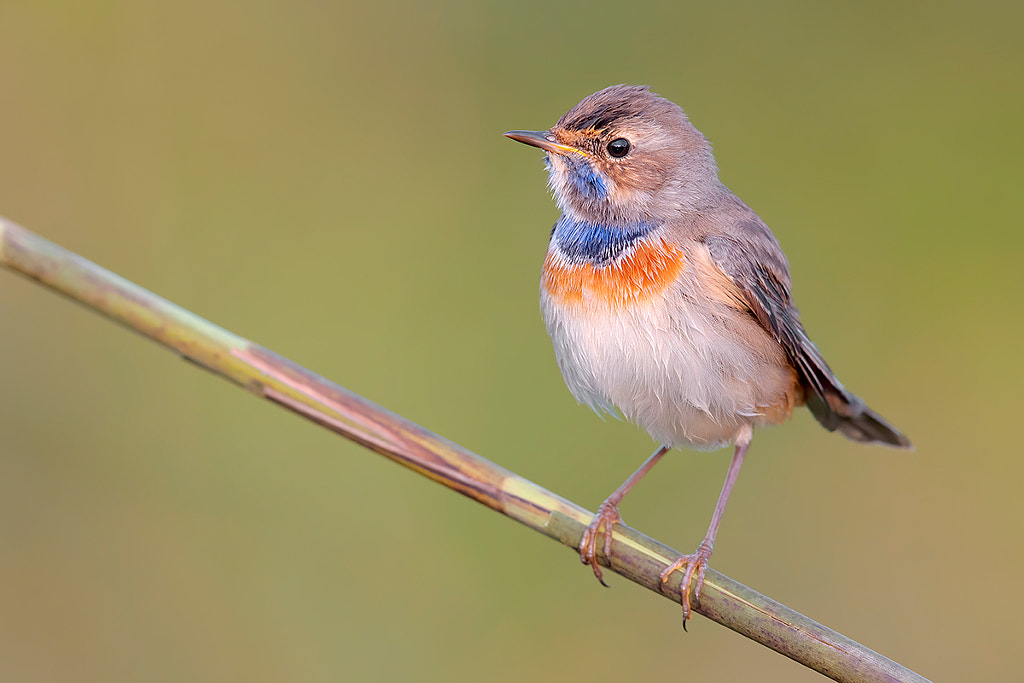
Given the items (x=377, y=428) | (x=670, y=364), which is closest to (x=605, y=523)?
(x=670, y=364)

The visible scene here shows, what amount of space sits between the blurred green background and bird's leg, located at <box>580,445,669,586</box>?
26.6 inches

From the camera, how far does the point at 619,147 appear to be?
9.00 ft

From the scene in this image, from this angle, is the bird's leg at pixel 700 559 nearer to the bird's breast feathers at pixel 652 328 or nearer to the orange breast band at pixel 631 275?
the bird's breast feathers at pixel 652 328

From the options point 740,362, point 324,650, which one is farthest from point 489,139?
point 324,650

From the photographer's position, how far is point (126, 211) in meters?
4.72

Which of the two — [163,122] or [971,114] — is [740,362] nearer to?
[971,114]

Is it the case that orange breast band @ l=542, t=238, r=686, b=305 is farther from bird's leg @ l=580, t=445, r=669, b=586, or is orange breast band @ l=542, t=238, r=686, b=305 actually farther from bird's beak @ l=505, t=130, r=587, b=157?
bird's leg @ l=580, t=445, r=669, b=586

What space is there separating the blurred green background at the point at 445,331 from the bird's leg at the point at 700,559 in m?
0.94

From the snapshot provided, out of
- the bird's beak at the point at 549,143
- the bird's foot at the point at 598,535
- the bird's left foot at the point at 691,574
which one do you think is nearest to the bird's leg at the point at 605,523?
the bird's foot at the point at 598,535

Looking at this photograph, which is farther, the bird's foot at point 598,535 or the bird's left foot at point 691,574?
the bird's foot at point 598,535

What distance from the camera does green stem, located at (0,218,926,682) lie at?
1.72 m

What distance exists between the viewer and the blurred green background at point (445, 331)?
4094 millimetres

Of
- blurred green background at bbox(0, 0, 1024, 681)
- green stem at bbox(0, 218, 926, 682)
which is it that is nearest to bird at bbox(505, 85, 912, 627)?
green stem at bbox(0, 218, 926, 682)

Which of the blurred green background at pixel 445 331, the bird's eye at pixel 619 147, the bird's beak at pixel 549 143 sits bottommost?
the blurred green background at pixel 445 331
